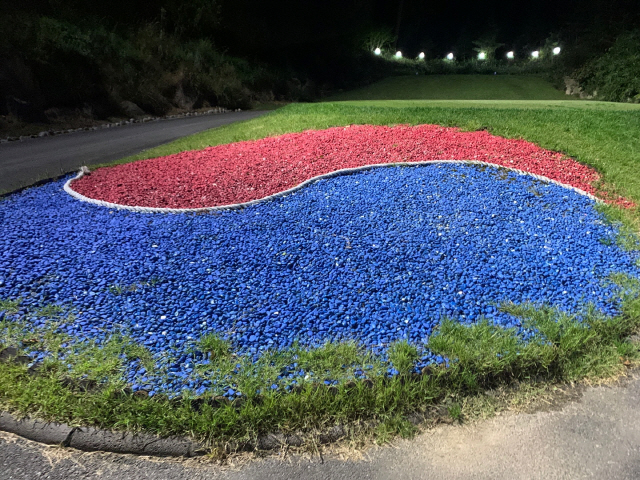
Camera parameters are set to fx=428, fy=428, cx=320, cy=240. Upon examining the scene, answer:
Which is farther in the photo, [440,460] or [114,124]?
[114,124]

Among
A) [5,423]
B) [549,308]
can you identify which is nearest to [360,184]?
[549,308]

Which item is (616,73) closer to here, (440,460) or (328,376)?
(328,376)

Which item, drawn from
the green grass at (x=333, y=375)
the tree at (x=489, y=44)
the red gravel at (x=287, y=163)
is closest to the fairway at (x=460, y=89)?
the tree at (x=489, y=44)

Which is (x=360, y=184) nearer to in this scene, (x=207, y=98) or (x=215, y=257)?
(x=215, y=257)

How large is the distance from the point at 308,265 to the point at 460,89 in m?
21.6

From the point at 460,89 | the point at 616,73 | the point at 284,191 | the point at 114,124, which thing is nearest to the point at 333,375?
the point at 284,191

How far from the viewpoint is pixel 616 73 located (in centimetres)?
1814

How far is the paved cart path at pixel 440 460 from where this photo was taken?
6.30 ft

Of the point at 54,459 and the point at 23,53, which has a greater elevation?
the point at 23,53

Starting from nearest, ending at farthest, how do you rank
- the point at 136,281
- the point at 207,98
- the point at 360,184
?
the point at 136,281, the point at 360,184, the point at 207,98

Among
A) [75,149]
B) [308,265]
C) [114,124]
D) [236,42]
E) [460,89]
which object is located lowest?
[460,89]

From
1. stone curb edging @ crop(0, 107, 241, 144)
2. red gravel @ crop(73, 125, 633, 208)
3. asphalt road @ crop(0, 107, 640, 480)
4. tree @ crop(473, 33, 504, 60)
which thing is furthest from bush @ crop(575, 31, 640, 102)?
asphalt road @ crop(0, 107, 640, 480)

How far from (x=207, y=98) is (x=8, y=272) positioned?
16852 millimetres

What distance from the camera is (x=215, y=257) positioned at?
3809 mm
